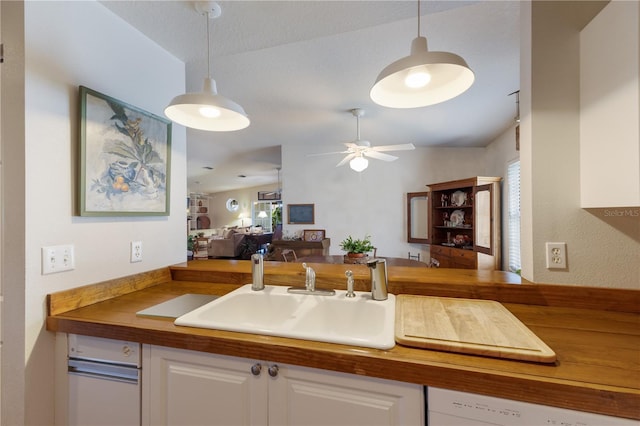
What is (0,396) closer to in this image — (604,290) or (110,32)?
(110,32)

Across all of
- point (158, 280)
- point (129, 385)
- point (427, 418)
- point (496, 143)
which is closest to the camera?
point (427, 418)

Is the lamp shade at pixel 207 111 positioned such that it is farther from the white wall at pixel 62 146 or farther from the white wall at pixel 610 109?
the white wall at pixel 610 109

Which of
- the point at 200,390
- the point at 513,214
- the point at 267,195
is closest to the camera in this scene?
the point at 200,390

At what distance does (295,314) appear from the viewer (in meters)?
1.15

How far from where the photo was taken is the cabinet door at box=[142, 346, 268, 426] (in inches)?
35.2

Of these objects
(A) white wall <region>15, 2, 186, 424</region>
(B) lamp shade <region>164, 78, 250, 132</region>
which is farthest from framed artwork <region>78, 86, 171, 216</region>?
(B) lamp shade <region>164, 78, 250, 132</region>

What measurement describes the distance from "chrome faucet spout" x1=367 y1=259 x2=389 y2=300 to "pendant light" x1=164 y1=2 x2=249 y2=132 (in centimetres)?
89

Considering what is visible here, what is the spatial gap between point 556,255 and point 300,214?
13.4 feet

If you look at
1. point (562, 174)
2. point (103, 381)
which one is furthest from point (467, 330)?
point (103, 381)

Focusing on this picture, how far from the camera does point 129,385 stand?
3.35 ft

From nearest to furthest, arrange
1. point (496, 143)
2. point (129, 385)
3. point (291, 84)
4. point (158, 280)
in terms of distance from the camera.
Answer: point (129, 385) → point (158, 280) → point (291, 84) → point (496, 143)

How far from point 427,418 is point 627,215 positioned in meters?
1.14

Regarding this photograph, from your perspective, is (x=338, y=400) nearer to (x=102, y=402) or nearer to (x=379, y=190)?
(x=102, y=402)

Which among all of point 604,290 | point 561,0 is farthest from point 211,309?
point 561,0
